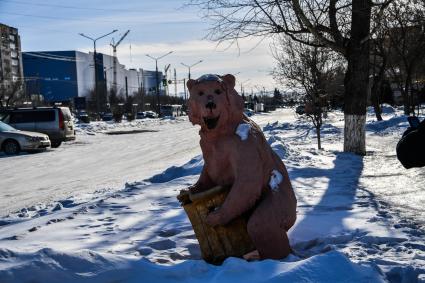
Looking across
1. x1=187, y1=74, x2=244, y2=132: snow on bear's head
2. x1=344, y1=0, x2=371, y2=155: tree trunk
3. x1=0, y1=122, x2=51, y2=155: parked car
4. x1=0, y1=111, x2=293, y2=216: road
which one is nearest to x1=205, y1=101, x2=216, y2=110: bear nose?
x1=187, y1=74, x2=244, y2=132: snow on bear's head

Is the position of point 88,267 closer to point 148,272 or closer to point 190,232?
point 148,272

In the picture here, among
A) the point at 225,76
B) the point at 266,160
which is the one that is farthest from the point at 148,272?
the point at 225,76

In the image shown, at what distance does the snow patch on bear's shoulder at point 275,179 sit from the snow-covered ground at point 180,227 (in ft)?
1.98

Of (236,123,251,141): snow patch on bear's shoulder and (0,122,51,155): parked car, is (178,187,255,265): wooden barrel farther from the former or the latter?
(0,122,51,155): parked car

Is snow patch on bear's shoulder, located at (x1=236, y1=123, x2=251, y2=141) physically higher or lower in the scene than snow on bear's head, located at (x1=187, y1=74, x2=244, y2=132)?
lower

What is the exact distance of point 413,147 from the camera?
332 cm

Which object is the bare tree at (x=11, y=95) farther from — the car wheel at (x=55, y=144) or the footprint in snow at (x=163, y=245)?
the footprint in snow at (x=163, y=245)

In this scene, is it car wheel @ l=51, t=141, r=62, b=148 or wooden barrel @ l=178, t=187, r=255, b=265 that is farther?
car wheel @ l=51, t=141, r=62, b=148

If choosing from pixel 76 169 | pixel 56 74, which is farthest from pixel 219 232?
pixel 56 74

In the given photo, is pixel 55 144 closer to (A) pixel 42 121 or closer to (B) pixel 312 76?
(A) pixel 42 121

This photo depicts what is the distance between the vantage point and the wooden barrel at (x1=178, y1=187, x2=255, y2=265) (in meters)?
4.43

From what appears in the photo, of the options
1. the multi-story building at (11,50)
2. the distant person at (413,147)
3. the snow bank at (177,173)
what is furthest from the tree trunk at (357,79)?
the multi-story building at (11,50)

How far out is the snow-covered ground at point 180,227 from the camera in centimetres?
352

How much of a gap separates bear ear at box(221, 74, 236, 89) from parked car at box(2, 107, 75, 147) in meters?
19.5
